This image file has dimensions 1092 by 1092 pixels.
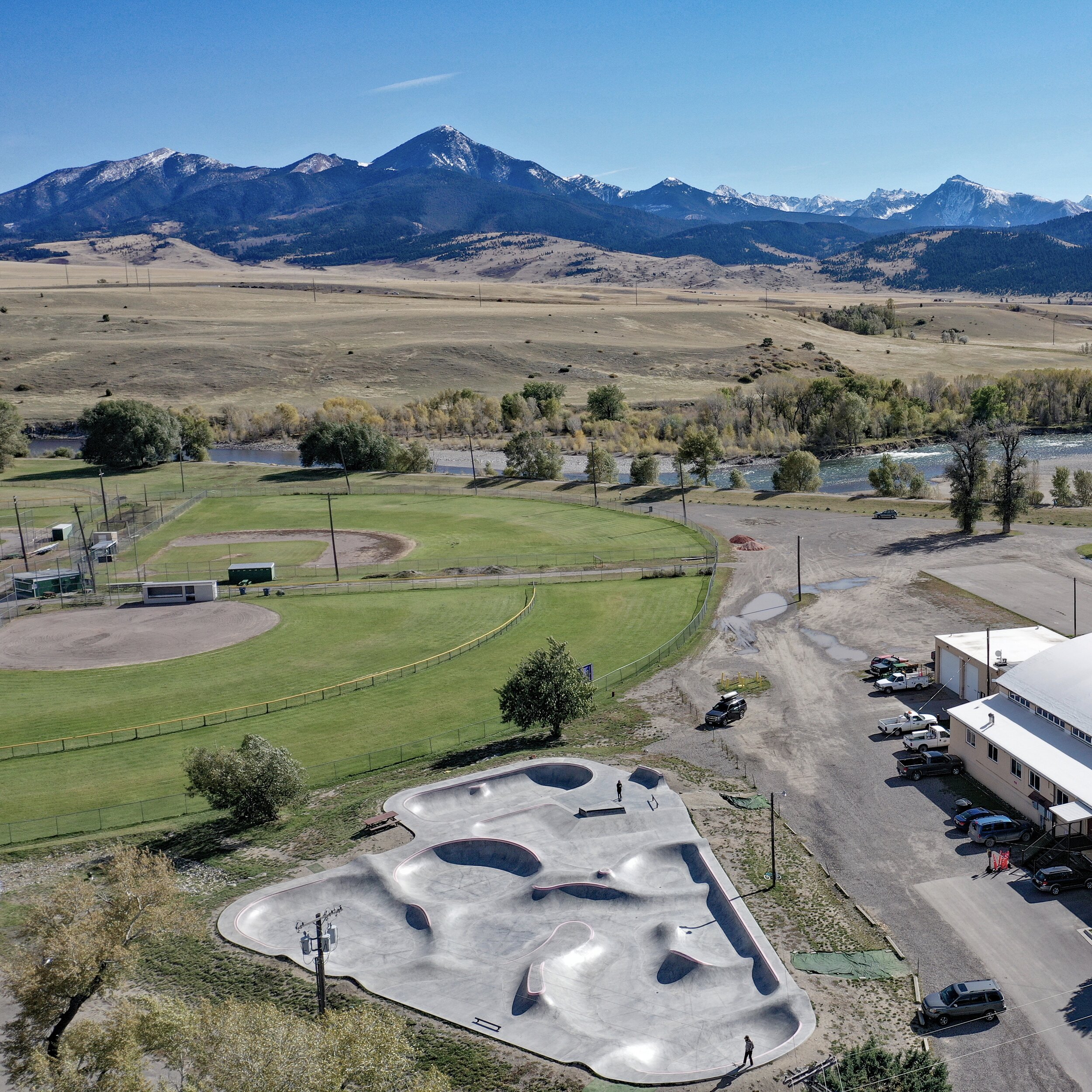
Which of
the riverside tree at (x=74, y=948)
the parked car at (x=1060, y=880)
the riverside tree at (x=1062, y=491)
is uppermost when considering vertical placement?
the riverside tree at (x=74, y=948)

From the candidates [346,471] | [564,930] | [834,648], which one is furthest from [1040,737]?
[346,471]

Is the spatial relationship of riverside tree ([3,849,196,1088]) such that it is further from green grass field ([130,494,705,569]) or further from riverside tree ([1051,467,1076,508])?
riverside tree ([1051,467,1076,508])

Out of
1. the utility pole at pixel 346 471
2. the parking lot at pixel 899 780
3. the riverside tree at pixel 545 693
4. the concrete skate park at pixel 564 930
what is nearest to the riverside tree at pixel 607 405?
the utility pole at pixel 346 471

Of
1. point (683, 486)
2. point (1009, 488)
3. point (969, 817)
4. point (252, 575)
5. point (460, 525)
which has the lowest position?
point (460, 525)

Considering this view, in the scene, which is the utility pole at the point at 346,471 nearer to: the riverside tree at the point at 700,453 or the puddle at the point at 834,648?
the riverside tree at the point at 700,453

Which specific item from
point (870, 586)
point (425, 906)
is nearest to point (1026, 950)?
point (425, 906)

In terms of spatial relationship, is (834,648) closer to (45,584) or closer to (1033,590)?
(1033,590)
